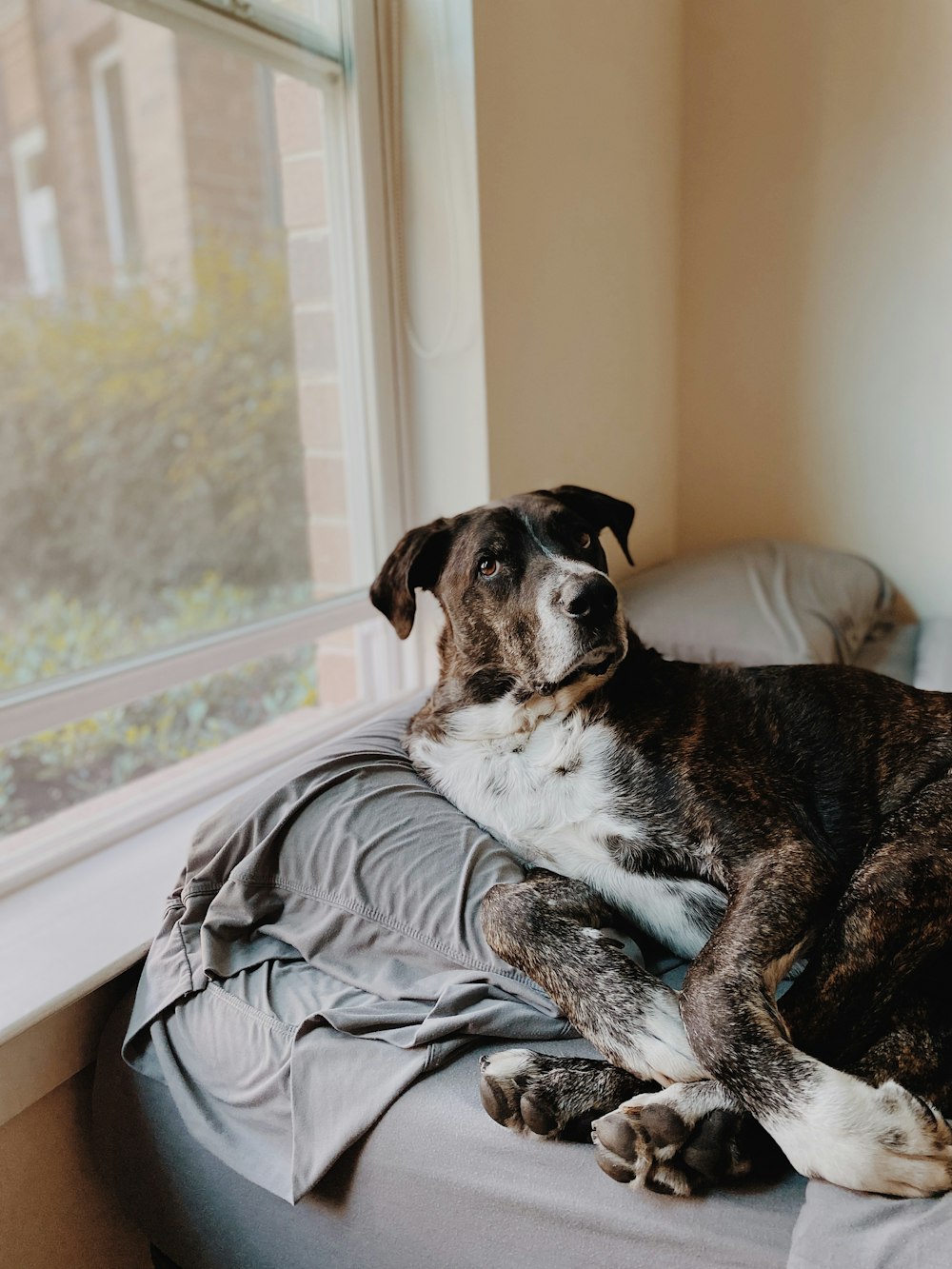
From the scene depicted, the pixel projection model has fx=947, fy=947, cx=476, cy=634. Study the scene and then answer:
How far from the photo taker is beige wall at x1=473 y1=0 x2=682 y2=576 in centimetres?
248

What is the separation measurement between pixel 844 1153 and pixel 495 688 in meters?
0.86

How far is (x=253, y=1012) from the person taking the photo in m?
1.42

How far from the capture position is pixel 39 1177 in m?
1.54

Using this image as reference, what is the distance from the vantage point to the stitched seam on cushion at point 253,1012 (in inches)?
54.0

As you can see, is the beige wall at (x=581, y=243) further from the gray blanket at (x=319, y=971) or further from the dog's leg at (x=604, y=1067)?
the dog's leg at (x=604, y=1067)

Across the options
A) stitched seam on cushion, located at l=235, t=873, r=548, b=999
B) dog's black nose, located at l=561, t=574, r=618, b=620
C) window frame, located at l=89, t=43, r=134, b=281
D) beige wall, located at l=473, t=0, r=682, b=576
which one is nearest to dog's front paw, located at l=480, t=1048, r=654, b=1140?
stitched seam on cushion, located at l=235, t=873, r=548, b=999

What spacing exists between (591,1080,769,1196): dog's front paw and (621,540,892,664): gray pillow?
1.53 metres

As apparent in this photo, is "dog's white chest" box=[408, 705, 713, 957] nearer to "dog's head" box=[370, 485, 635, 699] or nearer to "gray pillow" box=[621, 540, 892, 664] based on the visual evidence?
"dog's head" box=[370, 485, 635, 699]

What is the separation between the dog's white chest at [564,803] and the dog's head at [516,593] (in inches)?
3.2

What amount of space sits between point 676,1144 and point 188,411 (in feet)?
6.27

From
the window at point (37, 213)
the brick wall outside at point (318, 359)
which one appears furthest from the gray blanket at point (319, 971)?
the window at point (37, 213)

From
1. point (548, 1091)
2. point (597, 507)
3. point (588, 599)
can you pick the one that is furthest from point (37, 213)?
point (548, 1091)

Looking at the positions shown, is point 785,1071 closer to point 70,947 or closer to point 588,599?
point 588,599

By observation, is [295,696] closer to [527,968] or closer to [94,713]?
[94,713]
